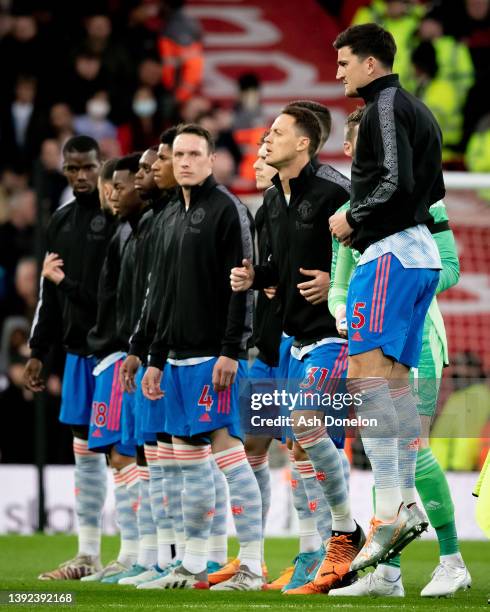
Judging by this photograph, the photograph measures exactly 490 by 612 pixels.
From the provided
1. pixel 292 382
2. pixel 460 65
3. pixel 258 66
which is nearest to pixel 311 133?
pixel 292 382

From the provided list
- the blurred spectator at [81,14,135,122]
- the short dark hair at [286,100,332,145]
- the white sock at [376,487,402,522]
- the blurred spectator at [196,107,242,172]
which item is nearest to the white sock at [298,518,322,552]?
the white sock at [376,487,402,522]

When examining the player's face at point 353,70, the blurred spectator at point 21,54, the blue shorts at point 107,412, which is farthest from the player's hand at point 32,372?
the blurred spectator at point 21,54

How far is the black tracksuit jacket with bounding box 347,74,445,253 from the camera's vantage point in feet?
18.0

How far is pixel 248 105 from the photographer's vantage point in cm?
→ 1619

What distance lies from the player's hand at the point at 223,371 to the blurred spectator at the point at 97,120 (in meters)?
9.21

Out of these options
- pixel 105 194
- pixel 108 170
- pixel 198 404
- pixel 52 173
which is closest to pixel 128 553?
pixel 198 404

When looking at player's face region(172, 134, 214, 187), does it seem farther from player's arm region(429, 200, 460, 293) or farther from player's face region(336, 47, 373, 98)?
player's face region(336, 47, 373, 98)

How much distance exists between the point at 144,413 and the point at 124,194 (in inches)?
52.7

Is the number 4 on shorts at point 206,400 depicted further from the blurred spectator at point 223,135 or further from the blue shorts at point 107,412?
the blurred spectator at point 223,135

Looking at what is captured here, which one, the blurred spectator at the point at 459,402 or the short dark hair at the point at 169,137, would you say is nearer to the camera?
the short dark hair at the point at 169,137

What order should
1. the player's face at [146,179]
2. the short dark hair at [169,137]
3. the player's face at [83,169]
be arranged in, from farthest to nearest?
the player's face at [83,169]
the player's face at [146,179]
the short dark hair at [169,137]

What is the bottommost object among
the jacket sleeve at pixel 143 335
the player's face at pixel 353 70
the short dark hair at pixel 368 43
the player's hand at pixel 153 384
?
the player's hand at pixel 153 384

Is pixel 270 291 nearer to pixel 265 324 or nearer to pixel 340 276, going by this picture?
pixel 265 324

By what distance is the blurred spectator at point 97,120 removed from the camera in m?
15.8
